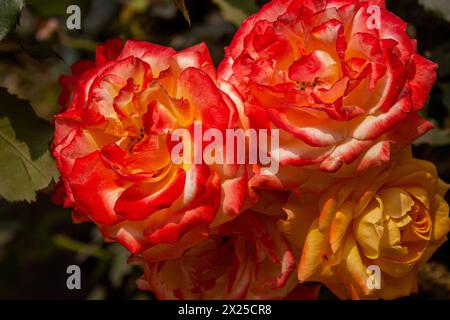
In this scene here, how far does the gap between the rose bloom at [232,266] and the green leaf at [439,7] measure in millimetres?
283

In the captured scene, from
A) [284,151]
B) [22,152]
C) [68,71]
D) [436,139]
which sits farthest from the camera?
[68,71]

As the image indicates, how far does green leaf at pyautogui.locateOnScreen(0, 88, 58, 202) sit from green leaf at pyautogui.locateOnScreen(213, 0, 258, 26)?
0.89 ft

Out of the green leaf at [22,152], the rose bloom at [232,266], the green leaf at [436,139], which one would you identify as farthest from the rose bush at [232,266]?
the green leaf at [436,139]

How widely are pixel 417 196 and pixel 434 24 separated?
0.39 metres

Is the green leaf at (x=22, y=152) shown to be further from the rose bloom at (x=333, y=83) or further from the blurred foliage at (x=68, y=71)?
the rose bloom at (x=333, y=83)

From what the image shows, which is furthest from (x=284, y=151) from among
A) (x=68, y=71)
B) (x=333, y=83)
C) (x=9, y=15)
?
(x=68, y=71)

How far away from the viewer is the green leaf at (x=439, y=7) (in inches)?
29.3

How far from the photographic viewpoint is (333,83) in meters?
0.60

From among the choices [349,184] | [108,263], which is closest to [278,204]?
[349,184]

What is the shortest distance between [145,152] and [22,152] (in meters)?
0.20

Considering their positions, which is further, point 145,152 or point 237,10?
point 237,10

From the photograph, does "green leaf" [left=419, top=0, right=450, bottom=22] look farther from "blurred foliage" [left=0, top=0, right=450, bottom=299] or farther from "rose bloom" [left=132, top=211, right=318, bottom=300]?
"rose bloom" [left=132, top=211, right=318, bottom=300]

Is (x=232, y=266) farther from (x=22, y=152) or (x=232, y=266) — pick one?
(x=22, y=152)
